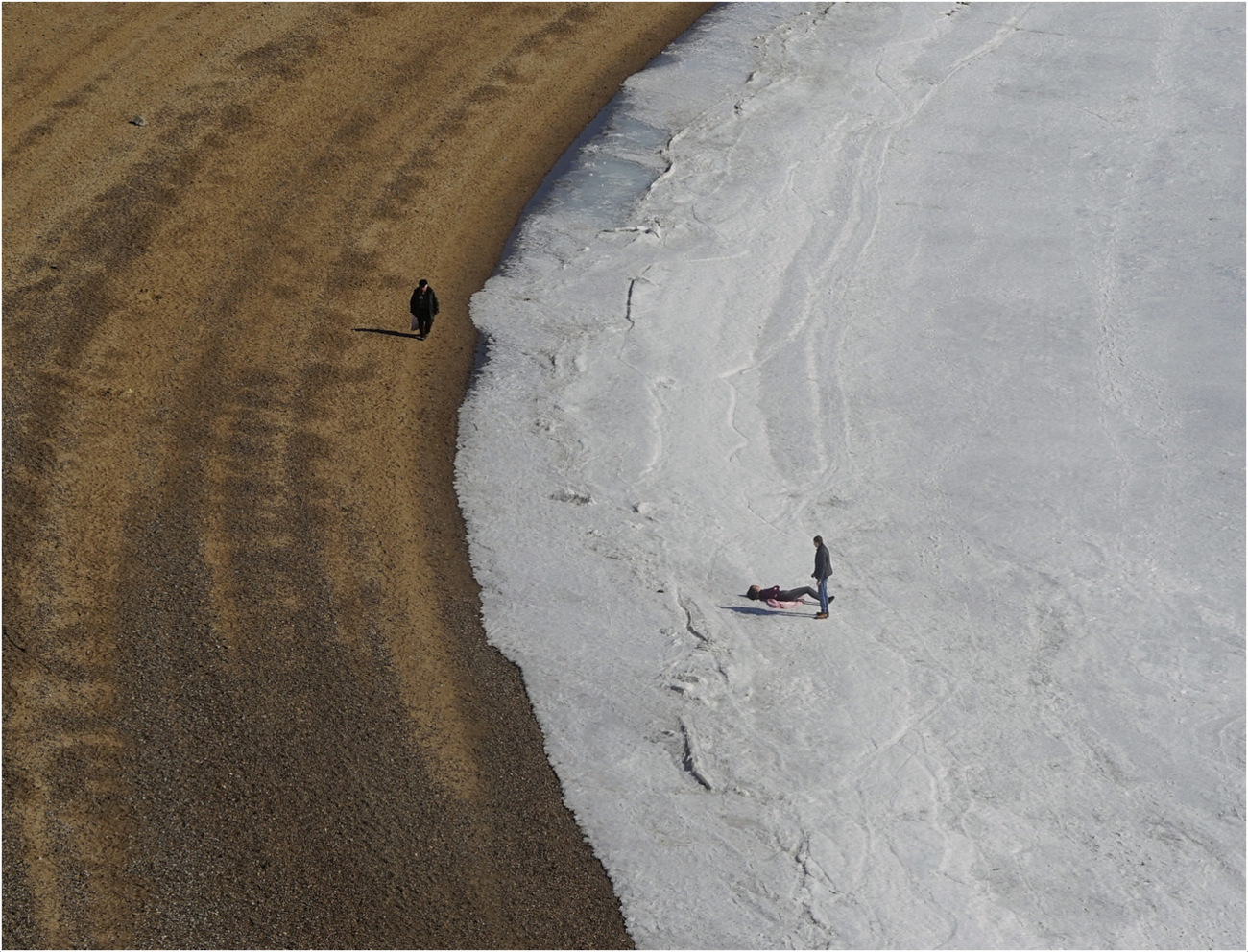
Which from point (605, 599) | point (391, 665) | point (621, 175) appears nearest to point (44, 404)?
point (391, 665)

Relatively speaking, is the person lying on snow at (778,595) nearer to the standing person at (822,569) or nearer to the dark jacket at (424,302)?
the standing person at (822,569)

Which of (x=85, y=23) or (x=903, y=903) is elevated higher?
(x=85, y=23)

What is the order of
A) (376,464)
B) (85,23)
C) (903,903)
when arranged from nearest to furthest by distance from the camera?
(903,903), (376,464), (85,23)

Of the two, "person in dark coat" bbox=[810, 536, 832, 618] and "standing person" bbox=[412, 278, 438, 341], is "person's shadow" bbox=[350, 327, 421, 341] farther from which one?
"person in dark coat" bbox=[810, 536, 832, 618]

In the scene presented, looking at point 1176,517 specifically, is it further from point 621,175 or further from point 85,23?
point 85,23

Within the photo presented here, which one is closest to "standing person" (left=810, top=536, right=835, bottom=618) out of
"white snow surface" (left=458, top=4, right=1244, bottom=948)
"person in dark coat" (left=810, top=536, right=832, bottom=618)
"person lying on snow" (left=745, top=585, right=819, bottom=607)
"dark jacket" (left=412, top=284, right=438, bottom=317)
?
"person in dark coat" (left=810, top=536, right=832, bottom=618)

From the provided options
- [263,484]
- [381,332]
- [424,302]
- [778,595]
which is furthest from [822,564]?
[381,332]

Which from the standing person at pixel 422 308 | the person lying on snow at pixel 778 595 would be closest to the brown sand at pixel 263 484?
the standing person at pixel 422 308
